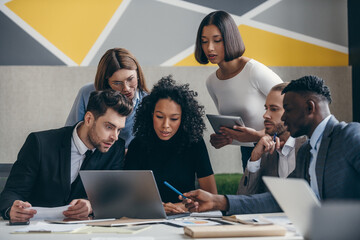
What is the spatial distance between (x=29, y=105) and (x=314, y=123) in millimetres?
2643

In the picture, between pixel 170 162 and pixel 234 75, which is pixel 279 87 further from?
pixel 170 162

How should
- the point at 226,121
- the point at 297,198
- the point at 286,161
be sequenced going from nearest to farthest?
the point at 297,198
the point at 286,161
the point at 226,121

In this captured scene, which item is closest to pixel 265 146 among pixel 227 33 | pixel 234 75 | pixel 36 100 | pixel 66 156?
pixel 234 75

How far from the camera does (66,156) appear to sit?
A: 2.33m

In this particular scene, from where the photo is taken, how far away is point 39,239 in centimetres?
149

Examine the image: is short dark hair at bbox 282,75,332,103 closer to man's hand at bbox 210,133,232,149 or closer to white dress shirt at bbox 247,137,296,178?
white dress shirt at bbox 247,137,296,178

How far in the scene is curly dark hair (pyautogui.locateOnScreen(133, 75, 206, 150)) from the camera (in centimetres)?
262

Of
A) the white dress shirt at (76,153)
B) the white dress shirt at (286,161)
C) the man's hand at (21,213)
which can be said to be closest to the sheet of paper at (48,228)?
the man's hand at (21,213)

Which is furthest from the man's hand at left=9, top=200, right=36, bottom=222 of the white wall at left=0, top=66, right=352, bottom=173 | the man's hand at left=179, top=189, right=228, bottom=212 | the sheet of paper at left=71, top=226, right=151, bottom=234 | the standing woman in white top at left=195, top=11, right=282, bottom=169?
the white wall at left=0, top=66, right=352, bottom=173

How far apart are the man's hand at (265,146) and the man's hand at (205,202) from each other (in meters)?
0.61

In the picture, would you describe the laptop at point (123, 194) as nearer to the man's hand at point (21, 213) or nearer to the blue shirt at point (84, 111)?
the man's hand at point (21, 213)

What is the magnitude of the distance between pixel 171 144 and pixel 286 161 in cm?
64

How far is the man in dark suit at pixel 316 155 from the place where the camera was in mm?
1777

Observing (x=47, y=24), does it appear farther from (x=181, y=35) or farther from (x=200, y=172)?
(x=200, y=172)
